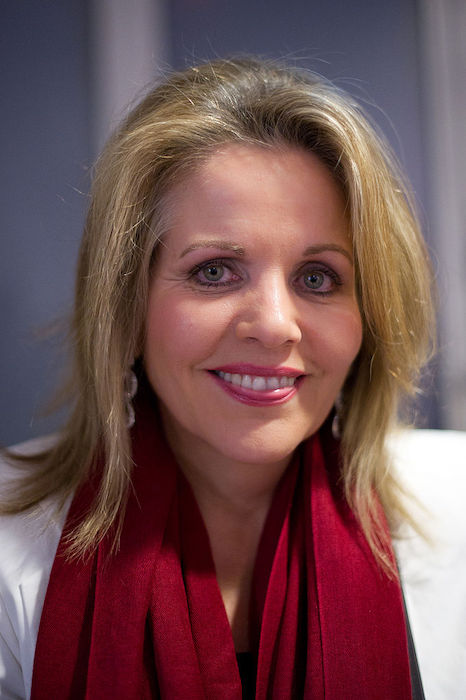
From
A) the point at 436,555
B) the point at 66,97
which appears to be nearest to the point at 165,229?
the point at 436,555

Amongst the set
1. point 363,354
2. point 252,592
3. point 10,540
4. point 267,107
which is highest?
point 267,107

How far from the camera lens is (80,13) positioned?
6.41ft

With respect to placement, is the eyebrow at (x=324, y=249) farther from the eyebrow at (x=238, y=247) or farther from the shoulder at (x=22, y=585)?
the shoulder at (x=22, y=585)

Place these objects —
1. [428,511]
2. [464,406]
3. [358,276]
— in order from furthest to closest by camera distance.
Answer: [464,406]
[428,511]
[358,276]

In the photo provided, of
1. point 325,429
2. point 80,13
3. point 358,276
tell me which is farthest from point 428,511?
point 80,13

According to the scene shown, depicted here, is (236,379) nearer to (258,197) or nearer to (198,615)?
(258,197)

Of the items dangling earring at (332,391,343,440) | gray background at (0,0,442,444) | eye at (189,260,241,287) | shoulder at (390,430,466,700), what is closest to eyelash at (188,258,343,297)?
eye at (189,260,241,287)

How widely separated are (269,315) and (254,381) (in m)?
0.14

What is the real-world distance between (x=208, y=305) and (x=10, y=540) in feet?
1.89

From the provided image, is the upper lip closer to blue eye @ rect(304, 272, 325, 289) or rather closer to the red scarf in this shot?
blue eye @ rect(304, 272, 325, 289)

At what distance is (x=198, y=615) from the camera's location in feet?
3.91

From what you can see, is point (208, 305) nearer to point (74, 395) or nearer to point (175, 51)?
point (74, 395)

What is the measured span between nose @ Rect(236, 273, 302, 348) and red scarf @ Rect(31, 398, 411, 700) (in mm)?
360

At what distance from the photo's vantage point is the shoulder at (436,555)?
3.89 ft
